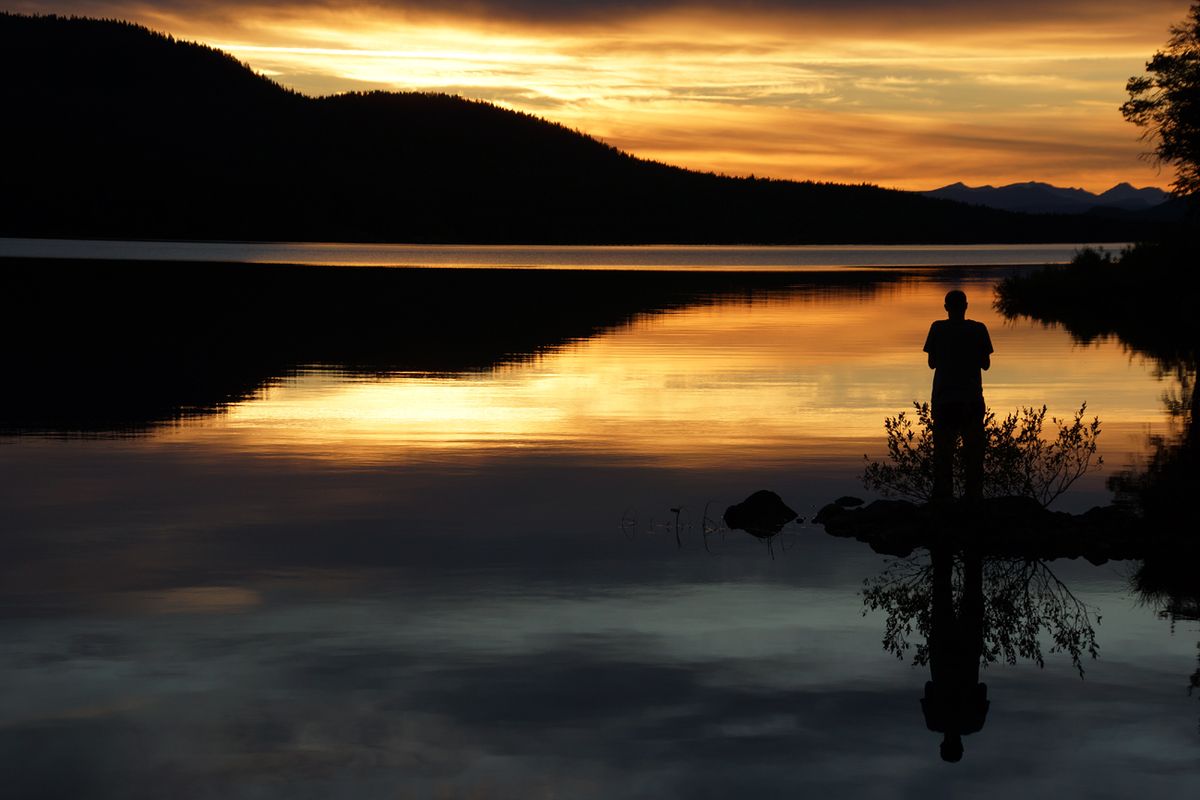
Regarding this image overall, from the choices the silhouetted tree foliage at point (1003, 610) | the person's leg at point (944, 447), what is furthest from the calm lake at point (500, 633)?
the person's leg at point (944, 447)

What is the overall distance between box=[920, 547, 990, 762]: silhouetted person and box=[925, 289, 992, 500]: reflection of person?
45.1 inches

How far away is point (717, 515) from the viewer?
16734 mm

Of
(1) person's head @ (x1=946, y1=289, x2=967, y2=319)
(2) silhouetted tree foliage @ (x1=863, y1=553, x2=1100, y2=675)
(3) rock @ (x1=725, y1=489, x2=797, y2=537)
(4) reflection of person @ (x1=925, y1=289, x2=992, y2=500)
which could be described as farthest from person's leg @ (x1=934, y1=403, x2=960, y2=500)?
(3) rock @ (x1=725, y1=489, x2=797, y2=537)

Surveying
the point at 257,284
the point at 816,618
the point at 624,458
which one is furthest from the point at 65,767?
the point at 257,284

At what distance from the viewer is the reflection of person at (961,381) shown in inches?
589

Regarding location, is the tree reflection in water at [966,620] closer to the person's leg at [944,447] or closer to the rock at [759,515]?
the person's leg at [944,447]

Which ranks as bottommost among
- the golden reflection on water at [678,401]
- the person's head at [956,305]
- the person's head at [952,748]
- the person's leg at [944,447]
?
the person's head at [952,748]

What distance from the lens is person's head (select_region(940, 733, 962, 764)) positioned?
880 cm

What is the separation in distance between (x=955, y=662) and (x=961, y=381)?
4626mm

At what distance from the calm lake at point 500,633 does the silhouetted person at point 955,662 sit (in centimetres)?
11

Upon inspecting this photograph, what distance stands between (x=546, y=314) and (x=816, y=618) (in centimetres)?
4614

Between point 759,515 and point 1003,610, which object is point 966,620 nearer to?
point 1003,610

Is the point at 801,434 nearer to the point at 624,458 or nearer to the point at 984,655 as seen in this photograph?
the point at 624,458

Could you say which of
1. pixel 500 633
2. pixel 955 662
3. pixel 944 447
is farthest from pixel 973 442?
pixel 500 633
